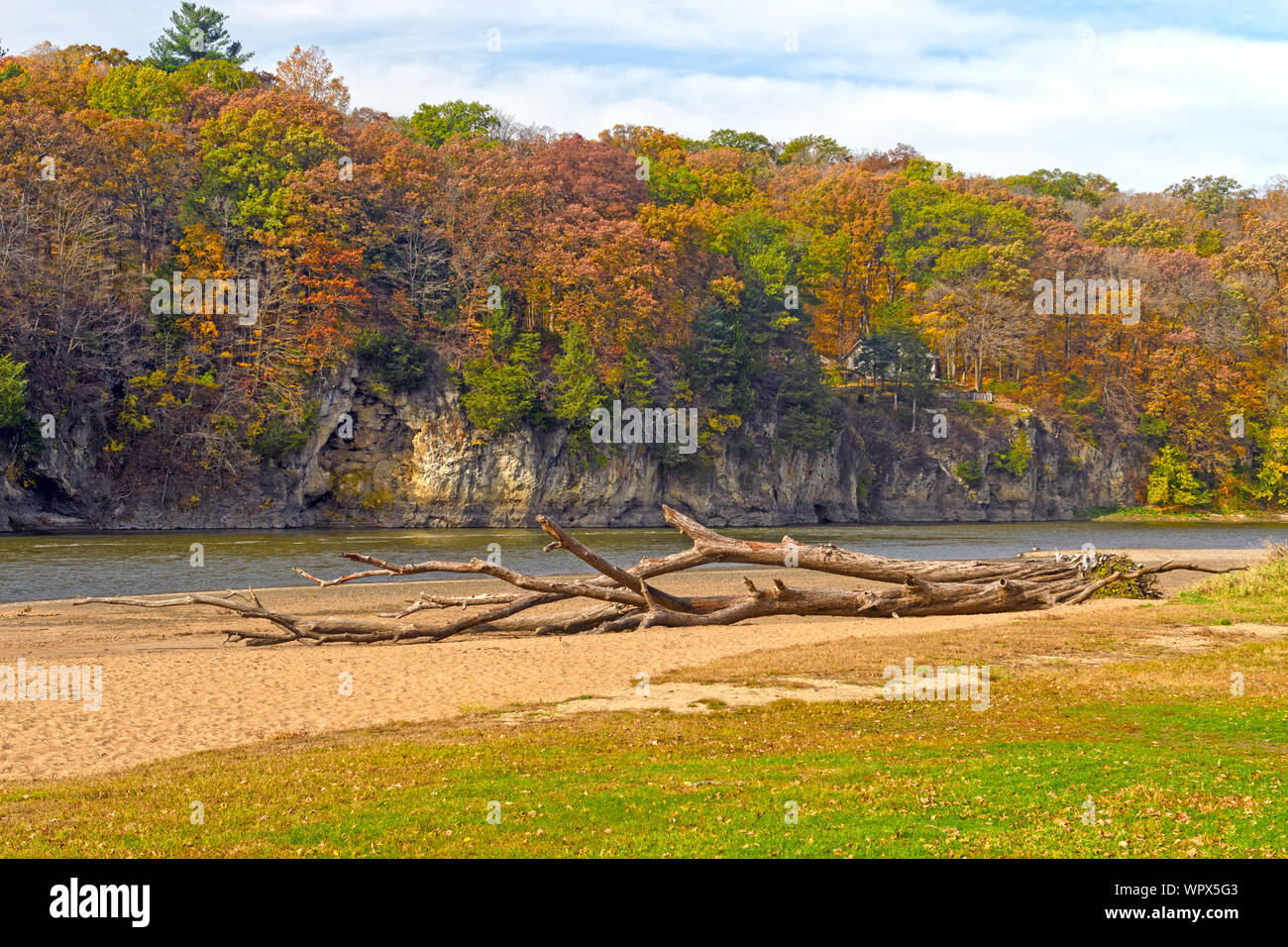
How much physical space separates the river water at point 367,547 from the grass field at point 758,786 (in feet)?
79.6

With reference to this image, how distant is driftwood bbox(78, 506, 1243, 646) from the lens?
23.7 m

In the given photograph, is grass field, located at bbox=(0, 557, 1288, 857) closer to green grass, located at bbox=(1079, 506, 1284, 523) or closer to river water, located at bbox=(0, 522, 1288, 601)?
river water, located at bbox=(0, 522, 1288, 601)

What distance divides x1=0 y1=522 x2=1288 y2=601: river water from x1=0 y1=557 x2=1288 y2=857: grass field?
24277mm

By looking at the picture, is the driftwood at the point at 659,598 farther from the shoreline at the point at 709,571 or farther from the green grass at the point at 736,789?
the green grass at the point at 736,789

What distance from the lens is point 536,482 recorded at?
67938mm

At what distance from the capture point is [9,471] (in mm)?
53438

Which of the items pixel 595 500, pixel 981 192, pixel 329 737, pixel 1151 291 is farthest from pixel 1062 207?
pixel 329 737

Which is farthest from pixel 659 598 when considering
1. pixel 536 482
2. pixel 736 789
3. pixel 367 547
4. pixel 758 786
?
pixel 536 482

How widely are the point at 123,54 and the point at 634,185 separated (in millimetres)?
38623

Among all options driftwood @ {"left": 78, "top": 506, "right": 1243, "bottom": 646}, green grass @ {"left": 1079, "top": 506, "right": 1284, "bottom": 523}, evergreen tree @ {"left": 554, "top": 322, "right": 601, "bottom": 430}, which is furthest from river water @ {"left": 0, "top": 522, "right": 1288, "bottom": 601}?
driftwood @ {"left": 78, "top": 506, "right": 1243, "bottom": 646}

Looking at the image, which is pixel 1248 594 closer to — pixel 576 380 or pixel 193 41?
pixel 576 380

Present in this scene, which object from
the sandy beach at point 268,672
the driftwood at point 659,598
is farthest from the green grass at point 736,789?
the driftwood at point 659,598

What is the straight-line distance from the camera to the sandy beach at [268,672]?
1450 centimetres

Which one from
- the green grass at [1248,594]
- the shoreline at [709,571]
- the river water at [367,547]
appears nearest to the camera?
the green grass at [1248,594]
